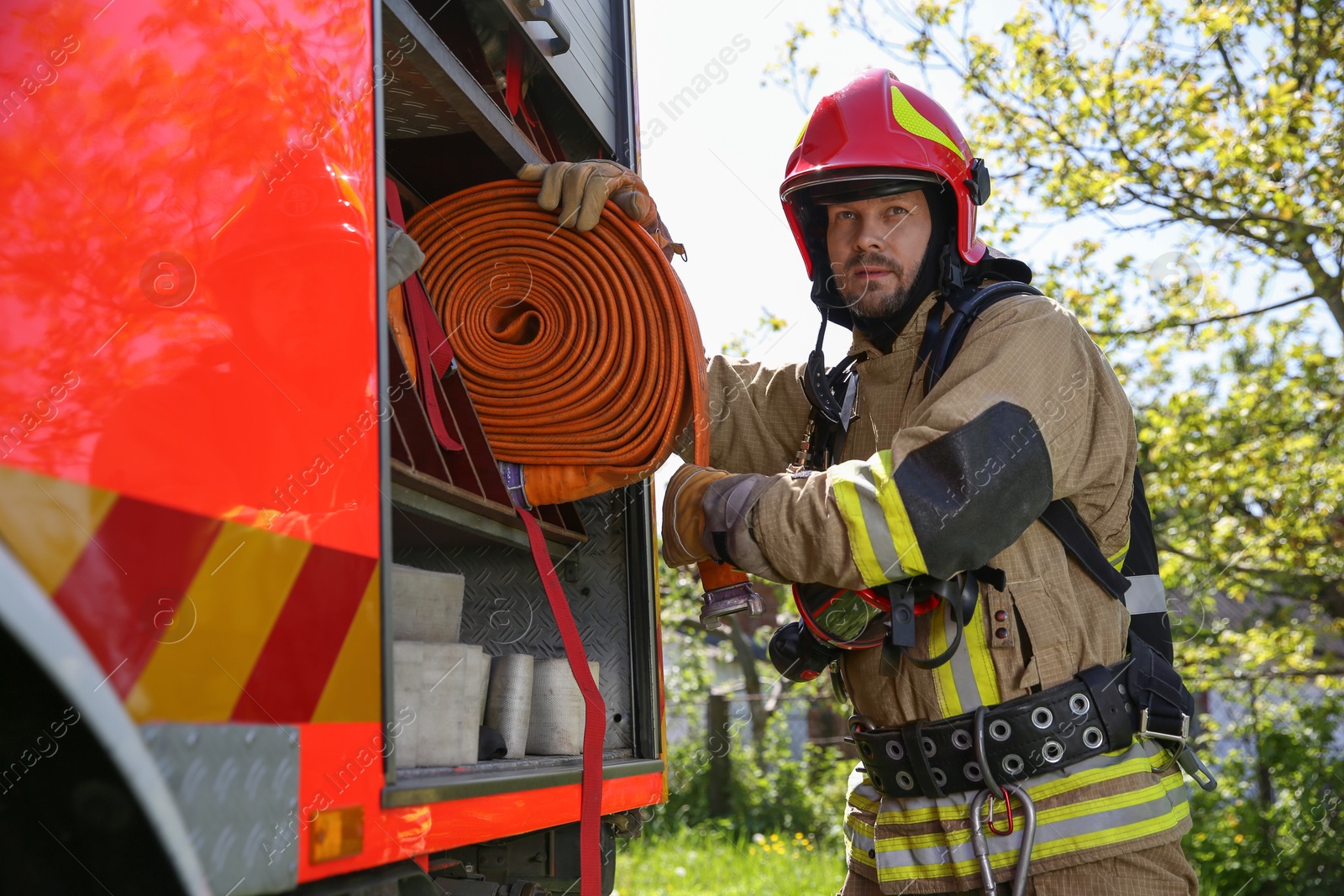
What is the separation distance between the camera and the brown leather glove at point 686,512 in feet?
7.92

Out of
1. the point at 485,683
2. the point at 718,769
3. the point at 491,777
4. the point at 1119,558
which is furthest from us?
the point at 718,769

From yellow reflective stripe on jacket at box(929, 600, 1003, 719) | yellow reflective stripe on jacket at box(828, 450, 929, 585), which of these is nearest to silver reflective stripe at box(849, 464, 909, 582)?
yellow reflective stripe on jacket at box(828, 450, 929, 585)

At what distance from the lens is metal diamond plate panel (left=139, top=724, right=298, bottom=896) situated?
1070 mm

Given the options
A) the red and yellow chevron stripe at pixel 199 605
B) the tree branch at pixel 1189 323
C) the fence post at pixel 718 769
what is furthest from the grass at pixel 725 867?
the red and yellow chevron stripe at pixel 199 605

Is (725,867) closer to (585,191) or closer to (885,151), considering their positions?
(885,151)

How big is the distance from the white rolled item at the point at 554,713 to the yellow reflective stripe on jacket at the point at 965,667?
2.60ft

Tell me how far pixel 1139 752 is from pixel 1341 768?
496 centimetres

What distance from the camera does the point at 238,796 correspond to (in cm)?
113

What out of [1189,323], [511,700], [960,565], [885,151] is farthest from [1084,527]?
[1189,323]

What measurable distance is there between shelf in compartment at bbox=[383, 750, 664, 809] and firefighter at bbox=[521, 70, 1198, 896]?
510 mm

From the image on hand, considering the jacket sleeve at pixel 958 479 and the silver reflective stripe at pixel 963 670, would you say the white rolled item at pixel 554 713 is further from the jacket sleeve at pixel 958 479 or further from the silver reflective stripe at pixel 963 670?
the silver reflective stripe at pixel 963 670

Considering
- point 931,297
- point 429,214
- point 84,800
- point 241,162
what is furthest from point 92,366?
point 931,297

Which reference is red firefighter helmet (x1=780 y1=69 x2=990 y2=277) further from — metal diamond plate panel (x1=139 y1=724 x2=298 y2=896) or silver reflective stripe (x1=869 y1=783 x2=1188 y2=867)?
metal diamond plate panel (x1=139 y1=724 x2=298 y2=896)

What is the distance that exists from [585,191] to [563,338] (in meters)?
0.33
